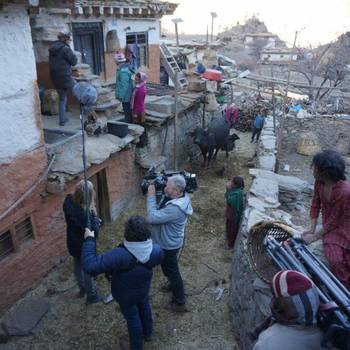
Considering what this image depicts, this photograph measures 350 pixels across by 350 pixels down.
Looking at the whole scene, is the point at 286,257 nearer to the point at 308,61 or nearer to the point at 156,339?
the point at 156,339

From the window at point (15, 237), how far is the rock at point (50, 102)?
3155 millimetres

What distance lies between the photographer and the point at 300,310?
2.29m

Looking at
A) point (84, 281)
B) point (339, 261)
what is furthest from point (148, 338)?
point (339, 261)

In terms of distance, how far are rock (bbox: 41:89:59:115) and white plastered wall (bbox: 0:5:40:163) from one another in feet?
8.23

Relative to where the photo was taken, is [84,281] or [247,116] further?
[247,116]

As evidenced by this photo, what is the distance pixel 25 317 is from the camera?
5.14 meters

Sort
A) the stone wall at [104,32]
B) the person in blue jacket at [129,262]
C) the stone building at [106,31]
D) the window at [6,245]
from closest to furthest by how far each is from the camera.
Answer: the person in blue jacket at [129,262] < the window at [6,245] < the stone wall at [104,32] < the stone building at [106,31]

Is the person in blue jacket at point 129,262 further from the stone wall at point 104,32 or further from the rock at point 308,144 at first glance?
the rock at point 308,144

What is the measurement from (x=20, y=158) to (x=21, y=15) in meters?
2.02

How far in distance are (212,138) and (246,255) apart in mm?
7107

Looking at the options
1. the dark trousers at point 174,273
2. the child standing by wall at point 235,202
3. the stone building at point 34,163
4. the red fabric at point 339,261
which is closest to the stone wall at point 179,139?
the stone building at point 34,163

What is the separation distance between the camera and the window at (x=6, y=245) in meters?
5.23

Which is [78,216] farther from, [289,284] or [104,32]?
[104,32]

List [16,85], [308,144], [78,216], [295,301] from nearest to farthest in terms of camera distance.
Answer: [295,301] → [78,216] → [16,85] → [308,144]
